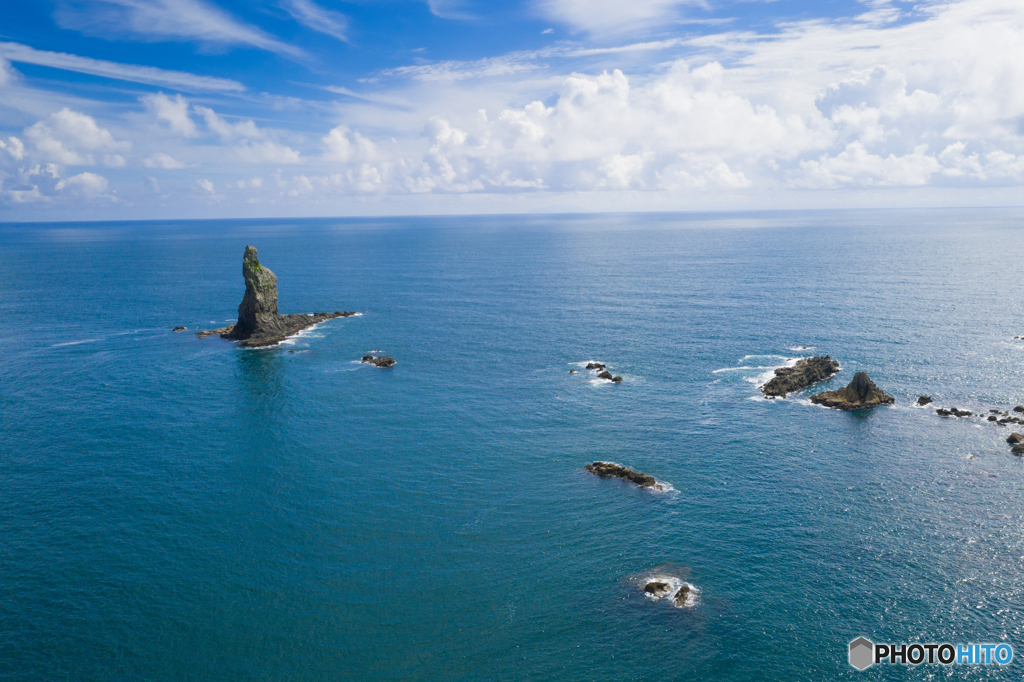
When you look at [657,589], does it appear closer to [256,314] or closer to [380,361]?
[380,361]

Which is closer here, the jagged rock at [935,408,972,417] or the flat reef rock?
the jagged rock at [935,408,972,417]

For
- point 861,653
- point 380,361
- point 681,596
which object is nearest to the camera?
point 861,653

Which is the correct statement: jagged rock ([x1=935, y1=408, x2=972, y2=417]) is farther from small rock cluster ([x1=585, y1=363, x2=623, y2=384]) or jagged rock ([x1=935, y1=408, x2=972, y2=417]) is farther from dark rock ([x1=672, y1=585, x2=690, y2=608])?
dark rock ([x1=672, y1=585, x2=690, y2=608])

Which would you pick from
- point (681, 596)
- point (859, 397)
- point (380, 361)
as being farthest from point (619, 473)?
point (380, 361)

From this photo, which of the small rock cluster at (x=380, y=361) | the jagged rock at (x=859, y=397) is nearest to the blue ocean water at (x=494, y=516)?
the jagged rock at (x=859, y=397)

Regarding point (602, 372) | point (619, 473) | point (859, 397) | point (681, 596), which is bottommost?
point (681, 596)

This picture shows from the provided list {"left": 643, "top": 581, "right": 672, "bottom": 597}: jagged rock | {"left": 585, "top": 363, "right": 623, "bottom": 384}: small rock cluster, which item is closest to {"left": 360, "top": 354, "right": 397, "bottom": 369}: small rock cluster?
{"left": 585, "top": 363, "right": 623, "bottom": 384}: small rock cluster
